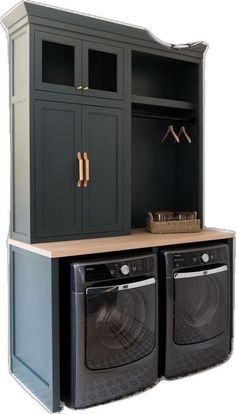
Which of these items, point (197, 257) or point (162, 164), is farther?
point (162, 164)

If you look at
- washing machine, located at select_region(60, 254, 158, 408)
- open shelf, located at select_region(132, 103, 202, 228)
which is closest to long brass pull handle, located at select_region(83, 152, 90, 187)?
washing machine, located at select_region(60, 254, 158, 408)

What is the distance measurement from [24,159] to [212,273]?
1.60 m

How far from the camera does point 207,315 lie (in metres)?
3.56

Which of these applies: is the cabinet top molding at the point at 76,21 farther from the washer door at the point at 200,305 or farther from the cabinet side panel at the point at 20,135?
the washer door at the point at 200,305

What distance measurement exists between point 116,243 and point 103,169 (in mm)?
623

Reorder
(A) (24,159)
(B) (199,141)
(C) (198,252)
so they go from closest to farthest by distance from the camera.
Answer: (A) (24,159), (C) (198,252), (B) (199,141)

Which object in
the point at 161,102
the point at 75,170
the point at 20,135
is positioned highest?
the point at 161,102

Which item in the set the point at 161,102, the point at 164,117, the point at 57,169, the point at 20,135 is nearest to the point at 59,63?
the point at 20,135

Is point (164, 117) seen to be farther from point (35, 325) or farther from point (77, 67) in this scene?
point (35, 325)

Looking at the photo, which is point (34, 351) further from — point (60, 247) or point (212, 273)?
point (212, 273)

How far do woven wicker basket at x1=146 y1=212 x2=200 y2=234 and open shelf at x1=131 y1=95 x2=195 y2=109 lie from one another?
895mm

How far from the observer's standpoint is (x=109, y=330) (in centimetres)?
300

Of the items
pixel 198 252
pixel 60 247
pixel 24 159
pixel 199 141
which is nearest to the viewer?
pixel 60 247

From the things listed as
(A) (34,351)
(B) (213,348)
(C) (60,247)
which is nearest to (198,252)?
(B) (213,348)
